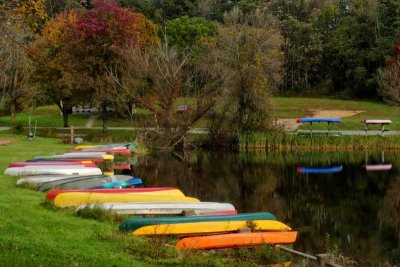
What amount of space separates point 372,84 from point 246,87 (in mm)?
30966

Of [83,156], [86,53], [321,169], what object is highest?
[86,53]

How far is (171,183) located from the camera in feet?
76.1

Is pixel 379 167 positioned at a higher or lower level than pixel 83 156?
lower

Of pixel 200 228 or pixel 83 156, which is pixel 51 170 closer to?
pixel 83 156

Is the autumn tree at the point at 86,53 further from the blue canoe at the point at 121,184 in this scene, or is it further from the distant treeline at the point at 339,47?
the distant treeline at the point at 339,47

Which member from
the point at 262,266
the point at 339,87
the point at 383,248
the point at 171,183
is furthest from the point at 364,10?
the point at 262,266

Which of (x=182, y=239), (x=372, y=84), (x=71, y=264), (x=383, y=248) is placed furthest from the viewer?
(x=372, y=84)

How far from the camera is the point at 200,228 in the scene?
37.3ft

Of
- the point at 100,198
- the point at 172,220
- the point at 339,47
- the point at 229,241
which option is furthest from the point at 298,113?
the point at 229,241

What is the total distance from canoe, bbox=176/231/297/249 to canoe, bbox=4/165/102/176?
927cm

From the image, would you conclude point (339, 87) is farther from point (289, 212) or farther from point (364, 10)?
point (289, 212)

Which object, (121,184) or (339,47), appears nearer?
(121,184)

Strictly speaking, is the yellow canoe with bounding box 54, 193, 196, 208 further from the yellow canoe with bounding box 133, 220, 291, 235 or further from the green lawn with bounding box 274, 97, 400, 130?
the green lawn with bounding box 274, 97, 400, 130

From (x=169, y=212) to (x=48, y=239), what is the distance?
4367mm
